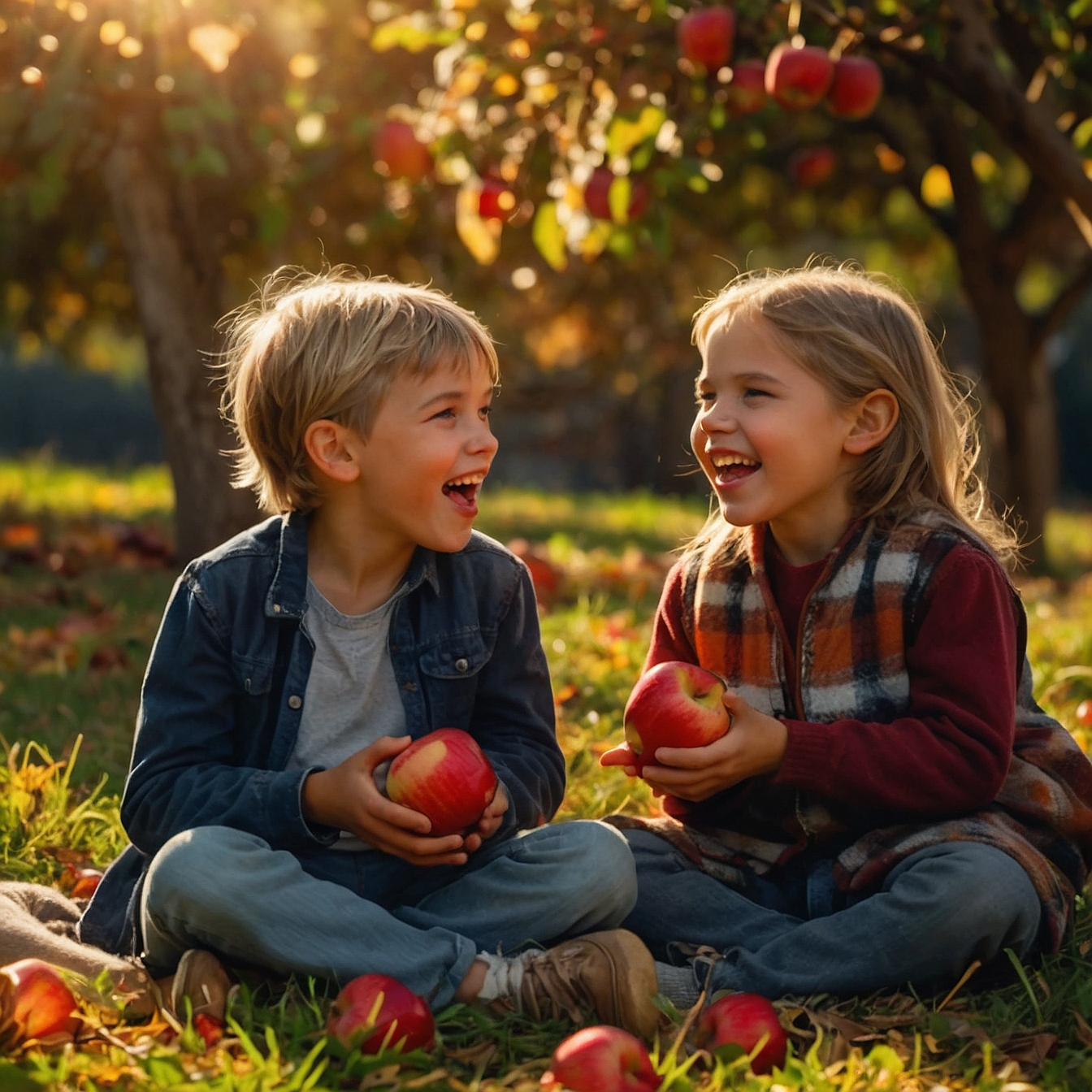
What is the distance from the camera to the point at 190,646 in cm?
260

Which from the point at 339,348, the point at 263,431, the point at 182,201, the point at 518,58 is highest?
the point at 518,58

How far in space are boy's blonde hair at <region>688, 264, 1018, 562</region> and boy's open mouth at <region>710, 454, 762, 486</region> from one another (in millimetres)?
204

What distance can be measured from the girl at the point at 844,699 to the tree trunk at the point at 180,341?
3015mm

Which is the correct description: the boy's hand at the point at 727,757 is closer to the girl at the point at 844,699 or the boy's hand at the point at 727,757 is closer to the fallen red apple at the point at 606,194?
the girl at the point at 844,699

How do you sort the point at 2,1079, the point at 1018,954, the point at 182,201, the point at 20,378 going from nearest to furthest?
1. the point at 2,1079
2. the point at 1018,954
3. the point at 182,201
4. the point at 20,378

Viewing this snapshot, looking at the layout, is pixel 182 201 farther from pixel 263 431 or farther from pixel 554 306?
pixel 554 306

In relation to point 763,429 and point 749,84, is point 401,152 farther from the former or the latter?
point 763,429

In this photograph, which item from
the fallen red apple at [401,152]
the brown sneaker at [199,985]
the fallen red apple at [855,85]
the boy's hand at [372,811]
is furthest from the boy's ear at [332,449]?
the fallen red apple at [401,152]

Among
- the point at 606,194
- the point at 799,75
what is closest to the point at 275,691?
the point at 606,194

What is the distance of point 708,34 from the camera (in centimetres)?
439

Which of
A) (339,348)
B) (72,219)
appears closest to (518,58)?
(339,348)

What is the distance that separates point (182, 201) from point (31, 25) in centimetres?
121

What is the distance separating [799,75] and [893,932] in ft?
9.58

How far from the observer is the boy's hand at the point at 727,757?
8.43ft
